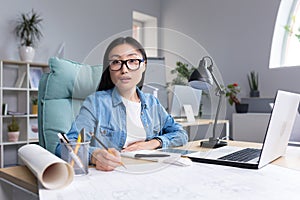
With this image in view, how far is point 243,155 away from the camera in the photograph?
1.00 metres

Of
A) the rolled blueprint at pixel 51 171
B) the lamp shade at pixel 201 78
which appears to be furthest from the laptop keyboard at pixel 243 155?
the rolled blueprint at pixel 51 171

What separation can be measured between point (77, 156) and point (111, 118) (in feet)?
0.44

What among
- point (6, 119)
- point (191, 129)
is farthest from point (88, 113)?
point (6, 119)

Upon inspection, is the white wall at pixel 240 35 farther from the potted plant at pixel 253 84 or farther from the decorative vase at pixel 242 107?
the decorative vase at pixel 242 107

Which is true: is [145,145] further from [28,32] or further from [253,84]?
[253,84]

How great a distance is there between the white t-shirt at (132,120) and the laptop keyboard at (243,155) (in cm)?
28

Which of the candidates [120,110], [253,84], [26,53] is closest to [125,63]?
[120,110]

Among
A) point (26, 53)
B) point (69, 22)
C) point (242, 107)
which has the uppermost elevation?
point (69, 22)

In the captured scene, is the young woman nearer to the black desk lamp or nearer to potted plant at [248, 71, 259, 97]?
the black desk lamp

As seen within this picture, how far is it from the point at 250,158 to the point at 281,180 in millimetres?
218

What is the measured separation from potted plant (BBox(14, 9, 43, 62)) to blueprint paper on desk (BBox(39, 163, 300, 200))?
8.86ft

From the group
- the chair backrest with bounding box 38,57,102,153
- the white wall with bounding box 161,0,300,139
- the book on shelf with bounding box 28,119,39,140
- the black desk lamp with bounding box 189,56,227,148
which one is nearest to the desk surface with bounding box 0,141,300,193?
the black desk lamp with bounding box 189,56,227,148

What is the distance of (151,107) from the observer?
89 cm

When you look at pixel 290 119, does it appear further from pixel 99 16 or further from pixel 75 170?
pixel 99 16
